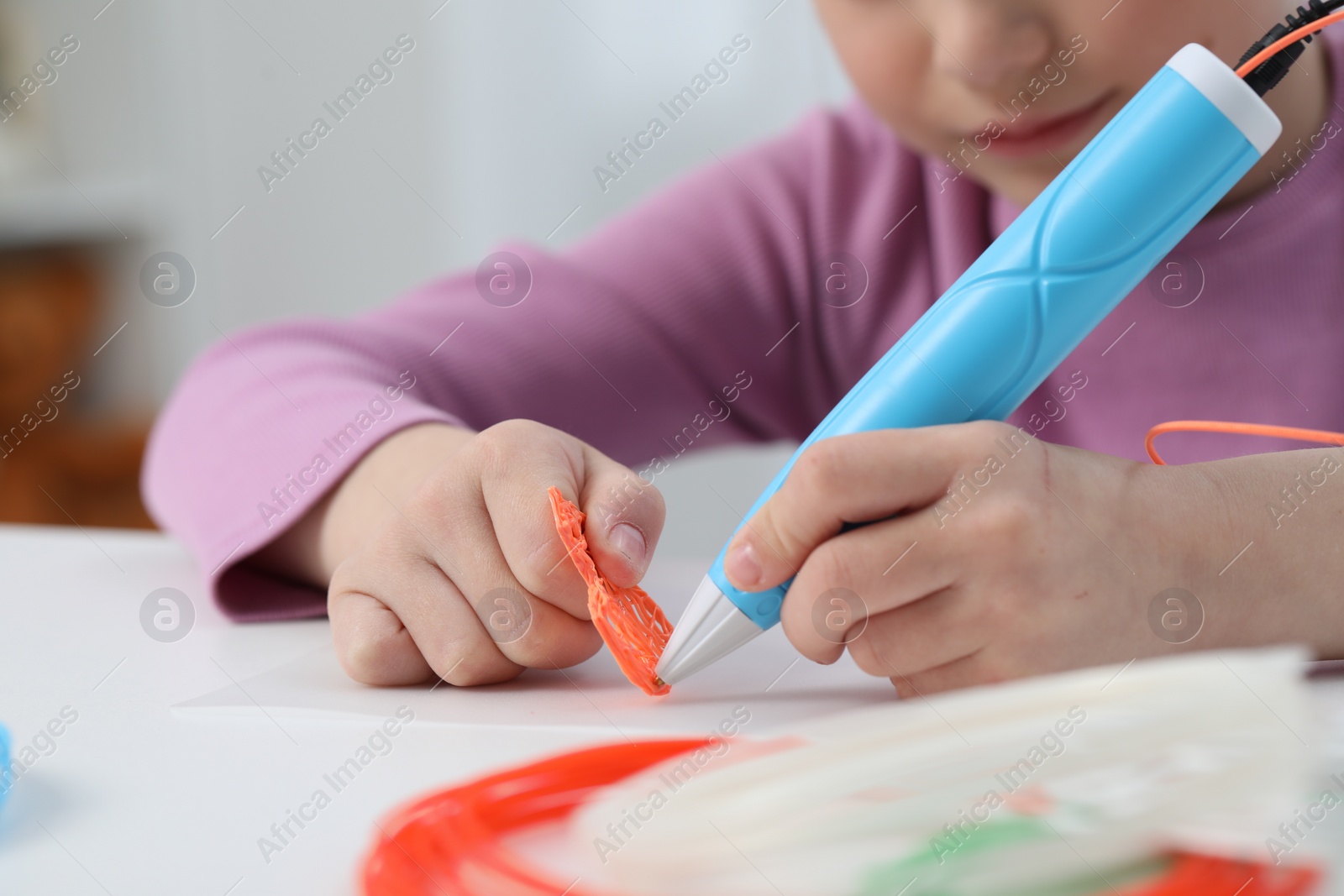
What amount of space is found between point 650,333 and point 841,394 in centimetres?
14

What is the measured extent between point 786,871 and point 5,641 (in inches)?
13.1

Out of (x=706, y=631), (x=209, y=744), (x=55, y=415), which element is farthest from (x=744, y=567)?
(x=55, y=415)

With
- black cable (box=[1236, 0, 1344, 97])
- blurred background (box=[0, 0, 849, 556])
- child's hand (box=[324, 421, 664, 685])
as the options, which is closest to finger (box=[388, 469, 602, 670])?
child's hand (box=[324, 421, 664, 685])

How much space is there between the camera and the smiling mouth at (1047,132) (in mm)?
501

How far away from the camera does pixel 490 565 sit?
399 mm

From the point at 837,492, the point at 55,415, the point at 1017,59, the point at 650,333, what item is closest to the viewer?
the point at 837,492

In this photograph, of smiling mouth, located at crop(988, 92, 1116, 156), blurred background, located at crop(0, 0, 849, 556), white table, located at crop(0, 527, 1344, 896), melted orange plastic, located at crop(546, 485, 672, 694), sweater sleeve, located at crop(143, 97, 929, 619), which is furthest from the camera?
blurred background, located at crop(0, 0, 849, 556)

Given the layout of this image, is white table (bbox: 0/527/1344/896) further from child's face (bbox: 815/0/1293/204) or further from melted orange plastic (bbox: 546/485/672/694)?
child's face (bbox: 815/0/1293/204)

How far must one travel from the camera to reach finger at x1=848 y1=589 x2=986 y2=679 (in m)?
0.34

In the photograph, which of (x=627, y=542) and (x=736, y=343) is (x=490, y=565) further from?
(x=736, y=343)

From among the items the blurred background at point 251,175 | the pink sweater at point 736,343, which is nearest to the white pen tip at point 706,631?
the pink sweater at point 736,343

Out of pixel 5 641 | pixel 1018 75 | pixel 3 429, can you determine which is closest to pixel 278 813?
pixel 5 641

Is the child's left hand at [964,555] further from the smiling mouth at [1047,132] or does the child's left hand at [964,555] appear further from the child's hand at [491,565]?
the smiling mouth at [1047,132]

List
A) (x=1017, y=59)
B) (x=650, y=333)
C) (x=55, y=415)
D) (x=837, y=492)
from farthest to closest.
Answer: (x=55, y=415) → (x=650, y=333) → (x=1017, y=59) → (x=837, y=492)
